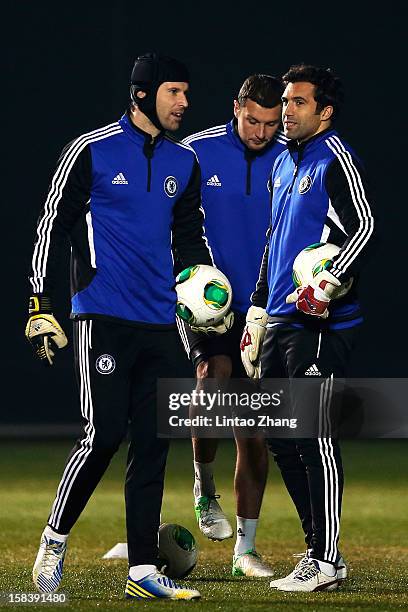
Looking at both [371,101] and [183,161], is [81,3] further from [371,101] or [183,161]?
[183,161]

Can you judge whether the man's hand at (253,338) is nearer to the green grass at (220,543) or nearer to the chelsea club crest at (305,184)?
the chelsea club crest at (305,184)

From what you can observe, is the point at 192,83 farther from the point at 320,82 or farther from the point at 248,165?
the point at 320,82

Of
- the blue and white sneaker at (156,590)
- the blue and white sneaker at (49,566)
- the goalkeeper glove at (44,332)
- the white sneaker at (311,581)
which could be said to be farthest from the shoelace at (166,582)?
the goalkeeper glove at (44,332)

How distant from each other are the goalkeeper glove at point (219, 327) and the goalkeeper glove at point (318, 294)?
70cm

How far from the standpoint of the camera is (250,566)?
267 inches

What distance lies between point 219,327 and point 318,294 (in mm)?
825

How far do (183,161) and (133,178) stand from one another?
0.89 ft

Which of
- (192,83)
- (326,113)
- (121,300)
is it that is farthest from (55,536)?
(192,83)

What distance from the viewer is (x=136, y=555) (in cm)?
591

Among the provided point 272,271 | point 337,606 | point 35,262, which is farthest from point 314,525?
point 35,262

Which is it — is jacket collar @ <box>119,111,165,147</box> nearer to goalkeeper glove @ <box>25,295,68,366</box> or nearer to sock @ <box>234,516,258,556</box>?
goalkeeper glove @ <box>25,295,68,366</box>

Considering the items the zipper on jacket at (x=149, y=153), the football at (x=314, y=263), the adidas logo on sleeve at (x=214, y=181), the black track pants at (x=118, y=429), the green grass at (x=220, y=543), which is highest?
the zipper on jacket at (x=149, y=153)

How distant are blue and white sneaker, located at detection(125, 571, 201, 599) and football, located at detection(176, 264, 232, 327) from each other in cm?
131

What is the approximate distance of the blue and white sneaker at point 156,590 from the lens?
583 cm
